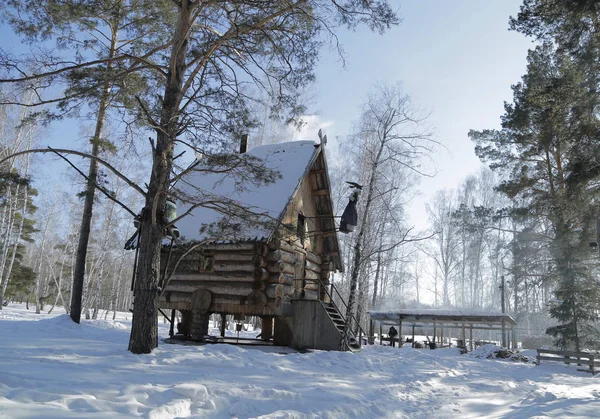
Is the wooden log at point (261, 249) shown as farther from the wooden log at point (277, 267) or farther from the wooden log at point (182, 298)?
the wooden log at point (182, 298)

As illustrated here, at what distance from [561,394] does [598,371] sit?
31.1 feet

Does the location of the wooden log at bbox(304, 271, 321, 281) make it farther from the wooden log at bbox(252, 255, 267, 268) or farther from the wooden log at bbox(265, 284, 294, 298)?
the wooden log at bbox(252, 255, 267, 268)

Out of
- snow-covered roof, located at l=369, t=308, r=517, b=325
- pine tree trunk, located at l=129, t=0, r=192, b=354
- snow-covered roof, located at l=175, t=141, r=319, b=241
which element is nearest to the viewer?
pine tree trunk, located at l=129, t=0, r=192, b=354

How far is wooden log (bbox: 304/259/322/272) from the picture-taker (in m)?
17.2

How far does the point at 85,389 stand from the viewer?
529cm

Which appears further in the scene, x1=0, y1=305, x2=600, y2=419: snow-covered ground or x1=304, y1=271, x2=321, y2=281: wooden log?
x1=304, y1=271, x2=321, y2=281: wooden log

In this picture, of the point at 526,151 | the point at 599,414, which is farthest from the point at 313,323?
the point at 526,151

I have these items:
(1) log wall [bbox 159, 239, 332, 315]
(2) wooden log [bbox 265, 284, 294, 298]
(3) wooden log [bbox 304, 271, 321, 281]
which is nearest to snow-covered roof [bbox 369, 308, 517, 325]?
(3) wooden log [bbox 304, 271, 321, 281]

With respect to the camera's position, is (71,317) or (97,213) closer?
(71,317)

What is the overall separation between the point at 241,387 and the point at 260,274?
691cm

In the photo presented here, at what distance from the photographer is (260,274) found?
44.8ft

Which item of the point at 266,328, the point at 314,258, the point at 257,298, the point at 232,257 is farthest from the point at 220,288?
the point at 266,328

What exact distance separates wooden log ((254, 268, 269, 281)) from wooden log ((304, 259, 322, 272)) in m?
3.58

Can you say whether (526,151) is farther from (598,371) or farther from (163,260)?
(163,260)
